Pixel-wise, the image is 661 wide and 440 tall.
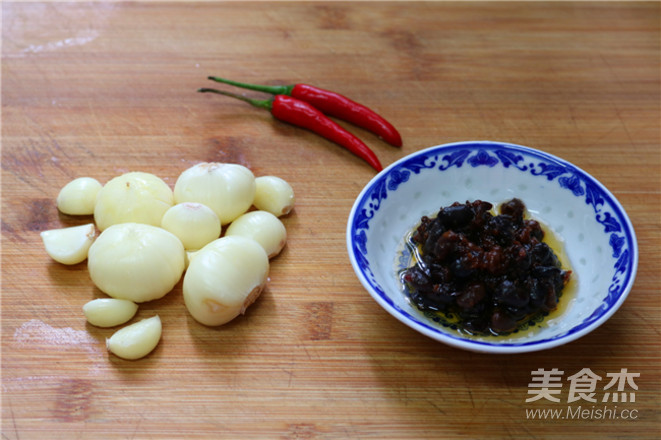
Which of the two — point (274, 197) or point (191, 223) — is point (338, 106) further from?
point (191, 223)

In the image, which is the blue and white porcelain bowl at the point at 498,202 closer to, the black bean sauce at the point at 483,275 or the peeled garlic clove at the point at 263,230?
the black bean sauce at the point at 483,275

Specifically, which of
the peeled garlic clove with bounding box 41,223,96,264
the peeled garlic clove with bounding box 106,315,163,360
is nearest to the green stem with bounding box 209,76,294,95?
the peeled garlic clove with bounding box 41,223,96,264

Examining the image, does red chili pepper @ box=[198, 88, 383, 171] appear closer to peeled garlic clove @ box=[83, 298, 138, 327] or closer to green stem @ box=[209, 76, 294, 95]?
green stem @ box=[209, 76, 294, 95]

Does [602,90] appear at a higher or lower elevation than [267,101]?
higher

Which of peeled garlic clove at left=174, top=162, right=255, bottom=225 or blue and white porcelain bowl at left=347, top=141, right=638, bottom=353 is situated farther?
peeled garlic clove at left=174, top=162, right=255, bottom=225

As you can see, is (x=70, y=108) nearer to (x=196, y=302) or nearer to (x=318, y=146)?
(x=318, y=146)

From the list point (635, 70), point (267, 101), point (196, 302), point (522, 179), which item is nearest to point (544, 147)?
point (522, 179)

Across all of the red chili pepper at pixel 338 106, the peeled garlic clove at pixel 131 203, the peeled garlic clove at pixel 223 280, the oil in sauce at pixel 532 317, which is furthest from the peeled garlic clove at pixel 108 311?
the red chili pepper at pixel 338 106
